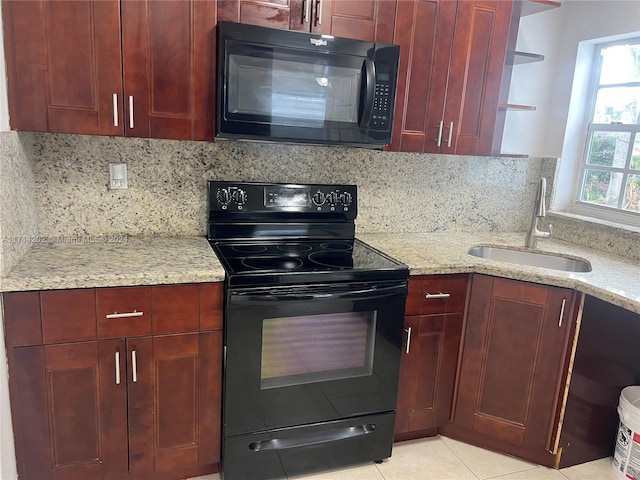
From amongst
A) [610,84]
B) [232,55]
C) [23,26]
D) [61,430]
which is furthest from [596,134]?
[61,430]

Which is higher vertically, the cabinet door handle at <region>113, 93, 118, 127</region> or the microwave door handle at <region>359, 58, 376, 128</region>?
the microwave door handle at <region>359, 58, 376, 128</region>

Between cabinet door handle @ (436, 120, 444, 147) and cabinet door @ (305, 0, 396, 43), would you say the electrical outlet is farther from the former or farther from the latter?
cabinet door handle @ (436, 120, 444, 147)

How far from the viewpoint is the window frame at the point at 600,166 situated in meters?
2.57

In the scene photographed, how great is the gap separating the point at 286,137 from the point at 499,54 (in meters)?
1.16

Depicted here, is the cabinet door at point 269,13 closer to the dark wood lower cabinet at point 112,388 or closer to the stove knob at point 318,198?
the stove knob at point 318,198

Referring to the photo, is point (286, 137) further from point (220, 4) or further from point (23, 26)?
point (23, 26)

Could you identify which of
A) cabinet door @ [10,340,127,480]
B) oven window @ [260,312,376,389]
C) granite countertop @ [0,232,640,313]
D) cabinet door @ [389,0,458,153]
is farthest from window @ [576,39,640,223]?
cabinet door @ [10,340,127,480]

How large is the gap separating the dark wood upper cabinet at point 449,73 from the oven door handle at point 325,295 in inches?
27.2

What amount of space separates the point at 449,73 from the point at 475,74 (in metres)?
0.14

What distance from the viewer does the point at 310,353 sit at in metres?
1.92

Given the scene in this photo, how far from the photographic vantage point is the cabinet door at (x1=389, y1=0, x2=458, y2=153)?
6.94ft

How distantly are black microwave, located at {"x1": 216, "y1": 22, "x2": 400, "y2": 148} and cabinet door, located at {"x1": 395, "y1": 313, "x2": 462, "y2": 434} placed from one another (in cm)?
87

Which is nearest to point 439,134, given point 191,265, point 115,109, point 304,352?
point 304,352

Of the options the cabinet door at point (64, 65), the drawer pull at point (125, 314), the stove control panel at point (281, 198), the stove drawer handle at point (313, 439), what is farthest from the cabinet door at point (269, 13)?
the stove drawer handle at point (313, 439)
